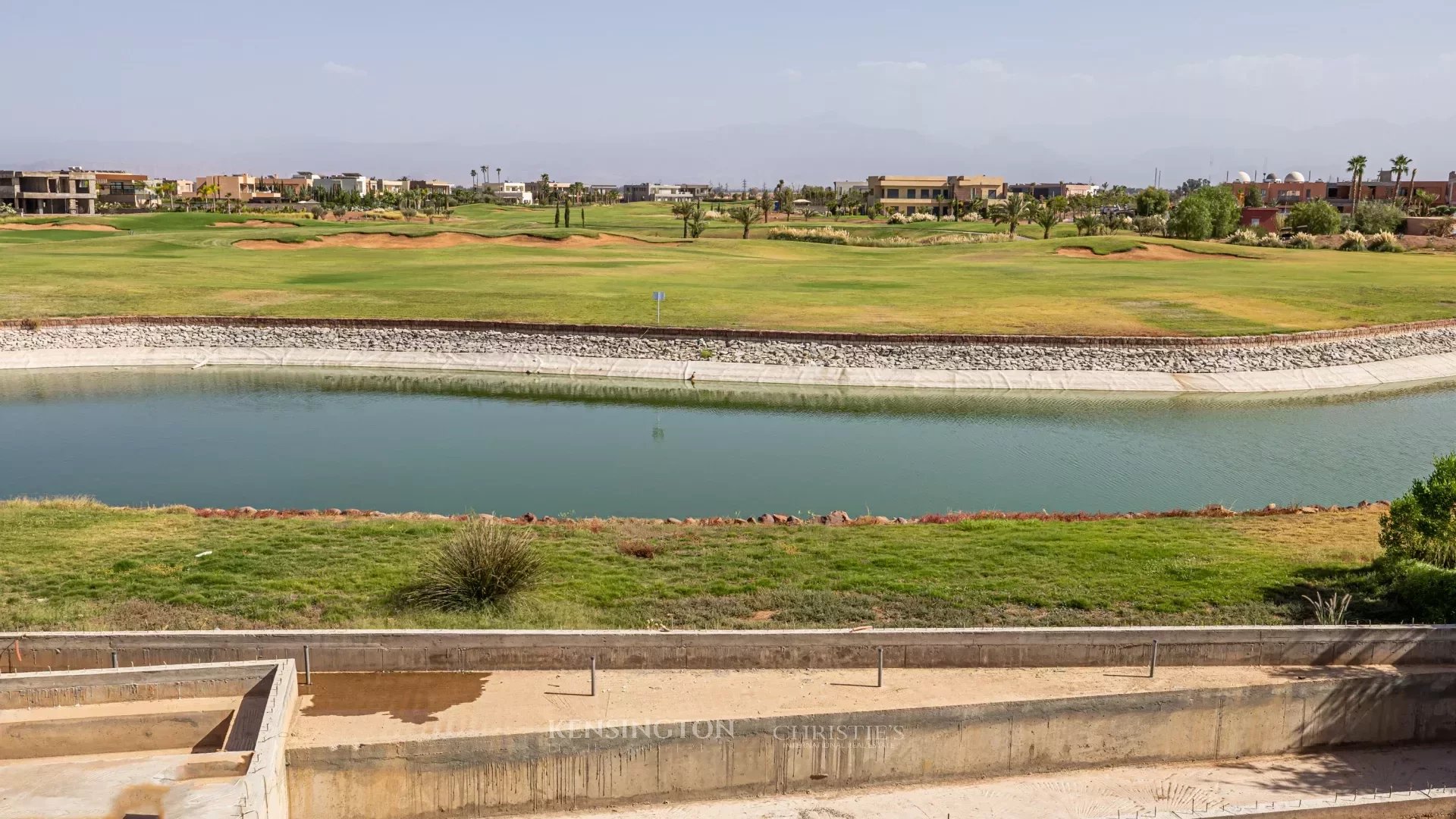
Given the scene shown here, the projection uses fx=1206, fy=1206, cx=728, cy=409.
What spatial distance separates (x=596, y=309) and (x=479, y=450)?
19.8m

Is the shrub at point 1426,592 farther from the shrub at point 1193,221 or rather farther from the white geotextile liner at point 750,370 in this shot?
the shrub at point 1193,221

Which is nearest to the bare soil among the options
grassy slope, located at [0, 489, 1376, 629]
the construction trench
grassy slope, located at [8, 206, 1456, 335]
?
grassy slope, located at [8, 206, 1456, 335]

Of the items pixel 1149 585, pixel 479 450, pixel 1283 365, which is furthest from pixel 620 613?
pixel 1283 365

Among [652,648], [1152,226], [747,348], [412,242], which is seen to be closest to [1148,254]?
[1152,226]

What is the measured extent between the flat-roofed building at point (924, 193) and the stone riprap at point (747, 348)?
124 meters

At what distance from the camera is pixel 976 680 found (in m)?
15.0

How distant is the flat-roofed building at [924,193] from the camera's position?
17312cm

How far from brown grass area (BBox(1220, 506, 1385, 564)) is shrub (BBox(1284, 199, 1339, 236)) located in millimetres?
95057

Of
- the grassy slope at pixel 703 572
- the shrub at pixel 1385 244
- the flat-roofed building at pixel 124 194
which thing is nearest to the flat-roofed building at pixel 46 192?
the flat-roofed building at pixel 124 194

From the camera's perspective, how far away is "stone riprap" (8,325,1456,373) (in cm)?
4662

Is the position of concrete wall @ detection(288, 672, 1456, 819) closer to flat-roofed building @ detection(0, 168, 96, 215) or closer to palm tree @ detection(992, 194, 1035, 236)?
palm tree @ detection(992, 194, 1035, 236)

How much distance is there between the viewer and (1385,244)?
3612 inches

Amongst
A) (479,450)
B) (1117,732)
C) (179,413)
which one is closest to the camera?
(1117,732)

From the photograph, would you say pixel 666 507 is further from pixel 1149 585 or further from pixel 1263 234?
pixel 1263 234
